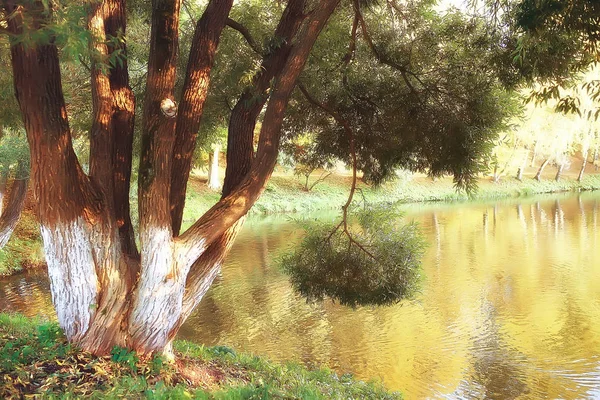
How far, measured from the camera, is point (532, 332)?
12.4 m

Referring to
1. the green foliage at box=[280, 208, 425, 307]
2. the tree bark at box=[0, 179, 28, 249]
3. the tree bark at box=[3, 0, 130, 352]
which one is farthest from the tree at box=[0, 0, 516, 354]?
the tree bark at box=[0, 179, 28, 249]

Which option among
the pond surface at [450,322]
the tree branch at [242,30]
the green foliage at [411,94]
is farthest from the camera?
the pond surface at [450,322]

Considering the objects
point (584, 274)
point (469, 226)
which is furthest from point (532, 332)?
point (469, 226)

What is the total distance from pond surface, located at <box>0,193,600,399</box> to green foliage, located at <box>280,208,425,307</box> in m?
1.63

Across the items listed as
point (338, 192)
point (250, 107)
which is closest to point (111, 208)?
point (250, 107)

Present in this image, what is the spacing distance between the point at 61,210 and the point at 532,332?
10412 millimetres

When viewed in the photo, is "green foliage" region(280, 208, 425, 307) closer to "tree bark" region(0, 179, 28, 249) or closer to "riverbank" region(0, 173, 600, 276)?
"tree bark" region(0, 179, 28, 249)

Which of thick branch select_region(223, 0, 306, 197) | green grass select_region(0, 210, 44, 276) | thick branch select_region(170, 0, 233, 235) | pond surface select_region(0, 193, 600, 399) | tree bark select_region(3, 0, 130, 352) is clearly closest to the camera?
tree bark select_region(3, 0, 130, 352)

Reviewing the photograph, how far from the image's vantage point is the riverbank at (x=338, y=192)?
98.4 feet

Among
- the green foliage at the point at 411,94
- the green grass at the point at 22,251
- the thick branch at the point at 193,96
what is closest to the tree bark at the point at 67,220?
the thick branch at the point at 193,96

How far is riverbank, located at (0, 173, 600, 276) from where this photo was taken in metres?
30.0

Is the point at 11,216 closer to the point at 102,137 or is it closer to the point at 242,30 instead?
the point at 242,30

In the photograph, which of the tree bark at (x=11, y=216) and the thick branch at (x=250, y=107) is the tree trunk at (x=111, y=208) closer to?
the thick branch at (x=250, y=107)

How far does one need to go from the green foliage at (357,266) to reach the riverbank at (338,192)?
13490 millimetres
